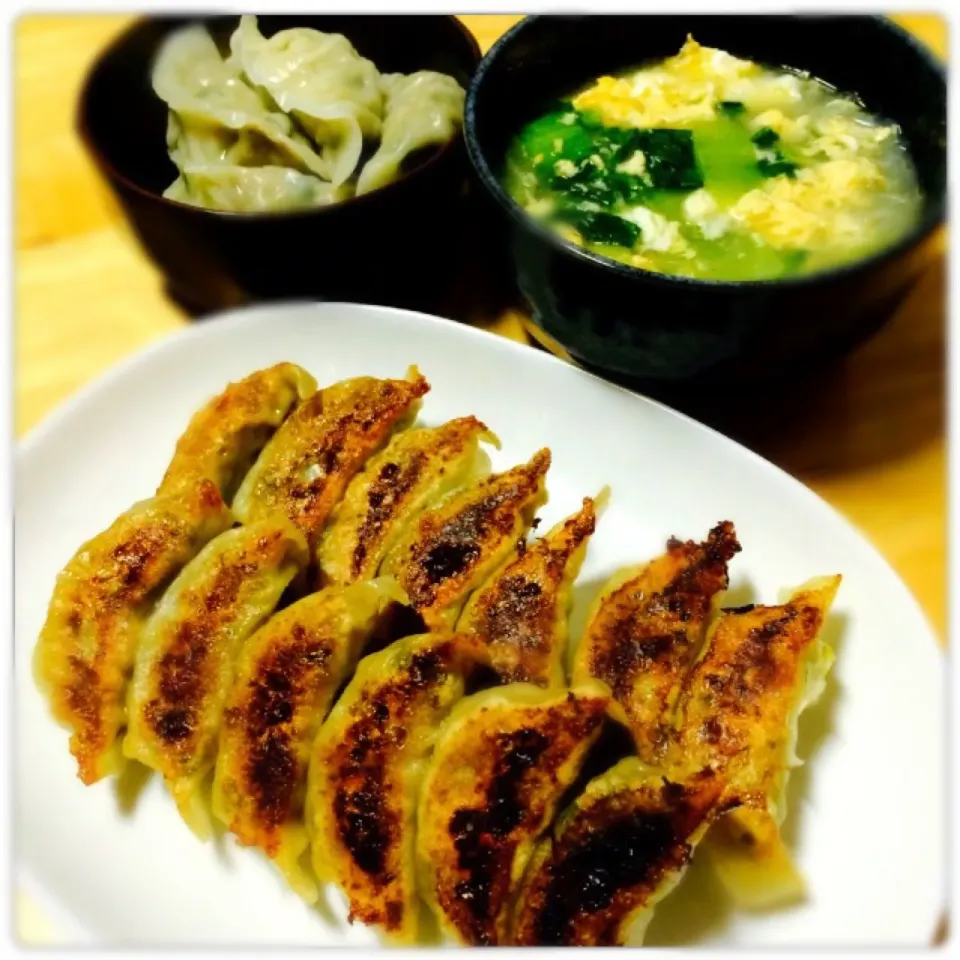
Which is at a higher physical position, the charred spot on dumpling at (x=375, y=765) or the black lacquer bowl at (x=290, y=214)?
the black lacquer bowl at (x=290, y=214)

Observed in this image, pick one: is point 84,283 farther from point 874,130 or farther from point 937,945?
point 937,945

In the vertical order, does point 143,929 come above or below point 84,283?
below

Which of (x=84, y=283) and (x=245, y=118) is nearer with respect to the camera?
(x=245, y=118)

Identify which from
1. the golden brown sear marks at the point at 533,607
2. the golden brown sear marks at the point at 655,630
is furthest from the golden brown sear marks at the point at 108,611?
the golden brown sear marks at the point at 655,630

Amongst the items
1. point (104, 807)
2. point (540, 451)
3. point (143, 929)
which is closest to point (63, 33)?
point (540, 451)

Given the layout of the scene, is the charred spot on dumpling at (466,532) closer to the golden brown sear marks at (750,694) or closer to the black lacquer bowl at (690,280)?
the black lacquer bowl at (690,280)

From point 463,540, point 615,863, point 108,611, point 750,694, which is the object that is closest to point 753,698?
point 750,694
